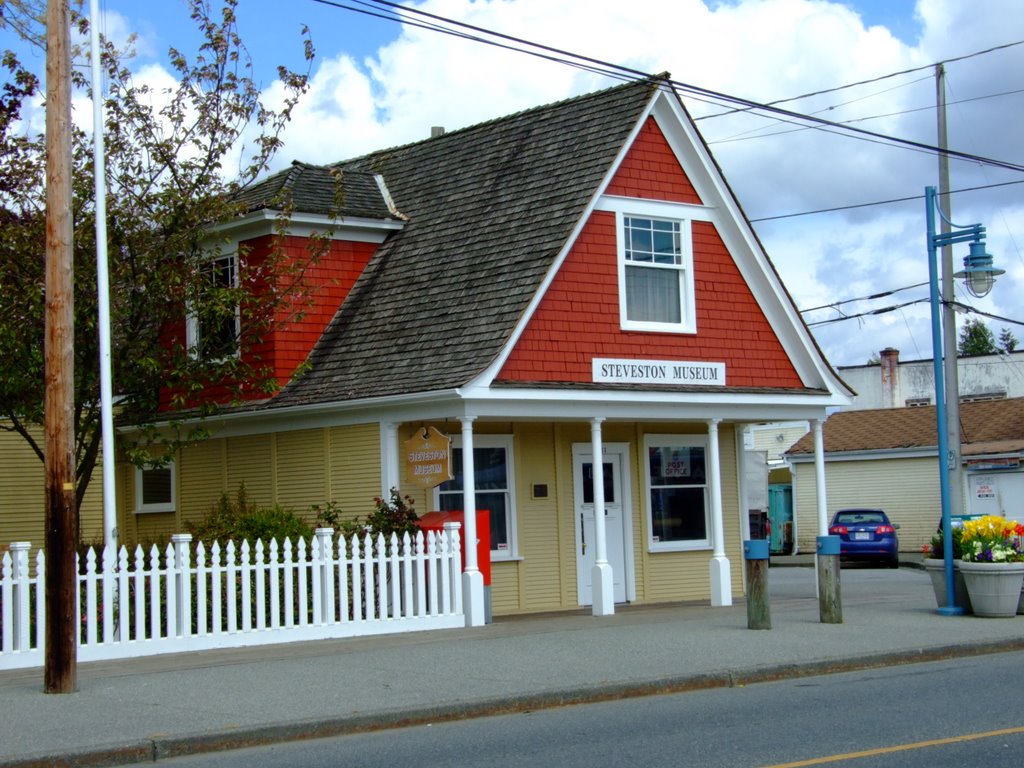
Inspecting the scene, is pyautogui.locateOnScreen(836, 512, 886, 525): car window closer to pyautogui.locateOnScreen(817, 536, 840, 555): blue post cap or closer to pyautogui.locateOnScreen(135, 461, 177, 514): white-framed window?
pyautogui.locateOnScreen(135, 461, 177, 514): white-framed window

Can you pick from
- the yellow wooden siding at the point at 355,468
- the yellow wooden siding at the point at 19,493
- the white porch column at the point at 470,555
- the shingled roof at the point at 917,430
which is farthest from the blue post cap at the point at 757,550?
the shingled roof at the point at 917,430

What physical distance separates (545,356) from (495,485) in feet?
7.88

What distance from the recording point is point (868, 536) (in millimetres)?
33938

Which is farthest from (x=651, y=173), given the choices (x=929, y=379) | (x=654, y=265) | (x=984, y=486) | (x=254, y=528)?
(x=929, y=379)

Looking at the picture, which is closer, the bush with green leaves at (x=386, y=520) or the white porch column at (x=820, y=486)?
the bush with green leaves at (x=386, y=520)

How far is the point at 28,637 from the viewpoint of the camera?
13.4 metres

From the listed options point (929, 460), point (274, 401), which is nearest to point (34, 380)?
point (274, 401)

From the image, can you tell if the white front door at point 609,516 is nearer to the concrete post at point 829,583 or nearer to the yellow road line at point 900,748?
the concrete post at point 829,583

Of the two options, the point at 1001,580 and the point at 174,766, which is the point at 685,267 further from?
the point at 174,766

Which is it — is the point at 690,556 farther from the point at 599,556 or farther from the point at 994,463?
the point at 994,463

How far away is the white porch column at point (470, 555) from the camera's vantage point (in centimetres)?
1669

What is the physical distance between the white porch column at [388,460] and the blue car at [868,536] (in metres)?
18.0

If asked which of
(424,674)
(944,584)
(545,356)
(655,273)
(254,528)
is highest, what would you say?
(655,273)

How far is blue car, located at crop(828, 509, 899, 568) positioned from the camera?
33750 mm
